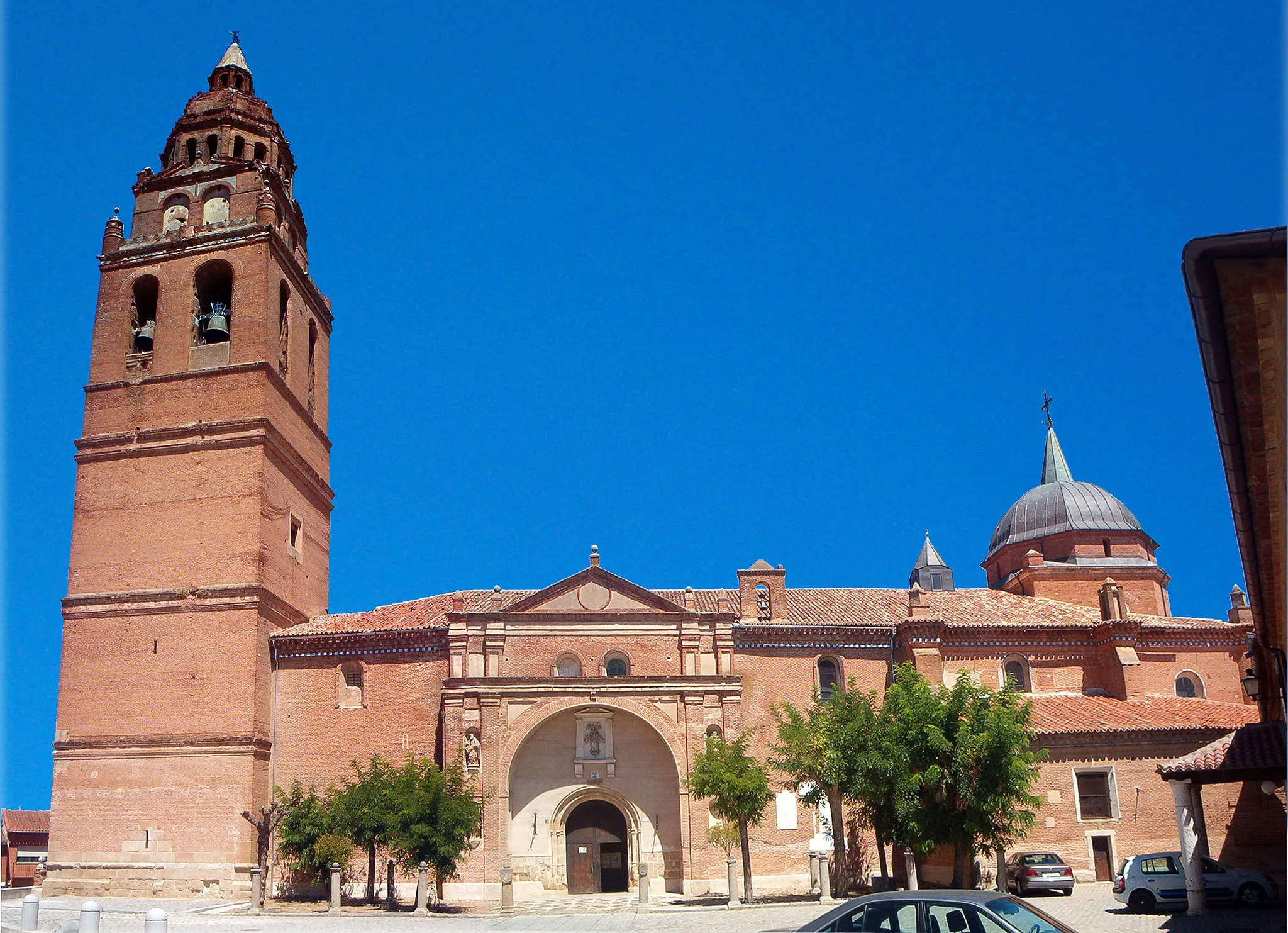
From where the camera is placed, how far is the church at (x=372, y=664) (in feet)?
111

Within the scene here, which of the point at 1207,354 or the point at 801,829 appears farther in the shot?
the point at 801,829

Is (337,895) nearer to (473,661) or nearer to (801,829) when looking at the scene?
(473,661)

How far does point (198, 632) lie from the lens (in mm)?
35688

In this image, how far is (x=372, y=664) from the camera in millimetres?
37219

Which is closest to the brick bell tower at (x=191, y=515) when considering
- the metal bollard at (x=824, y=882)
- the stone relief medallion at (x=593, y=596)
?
the stone relief medallion at (x=593, y=596)

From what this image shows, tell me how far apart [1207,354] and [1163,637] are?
3242cm

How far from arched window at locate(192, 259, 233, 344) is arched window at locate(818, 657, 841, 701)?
22688 millimetres

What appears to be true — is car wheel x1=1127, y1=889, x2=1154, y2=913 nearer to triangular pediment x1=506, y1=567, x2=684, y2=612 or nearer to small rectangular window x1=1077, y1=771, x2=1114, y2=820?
small rectangular window x1=1077, y1=771, x2=1114, y2=820

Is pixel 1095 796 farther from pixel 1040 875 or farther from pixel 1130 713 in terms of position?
pixel 1040 875

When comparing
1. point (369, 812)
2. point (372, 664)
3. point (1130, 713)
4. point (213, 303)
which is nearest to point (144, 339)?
point (213, 303)

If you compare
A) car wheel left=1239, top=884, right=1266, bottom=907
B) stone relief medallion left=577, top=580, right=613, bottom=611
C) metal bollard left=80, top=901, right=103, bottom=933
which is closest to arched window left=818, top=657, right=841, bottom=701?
stone relief medallion left=577, top=580, right=613, bottom=611

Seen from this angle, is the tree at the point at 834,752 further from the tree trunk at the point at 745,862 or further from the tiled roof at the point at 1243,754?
the tiled roof at the point at 1243,754

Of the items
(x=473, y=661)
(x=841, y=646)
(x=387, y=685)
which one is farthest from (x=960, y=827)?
(x=387, y=685)

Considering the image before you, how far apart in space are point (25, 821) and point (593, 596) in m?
43.8
